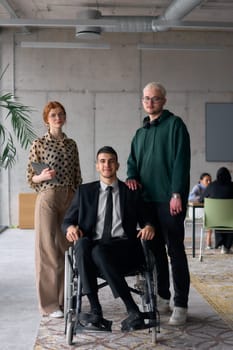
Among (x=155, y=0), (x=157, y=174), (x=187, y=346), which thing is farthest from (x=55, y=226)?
(x=155, y=0)

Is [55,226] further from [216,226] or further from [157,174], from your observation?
[216,226]

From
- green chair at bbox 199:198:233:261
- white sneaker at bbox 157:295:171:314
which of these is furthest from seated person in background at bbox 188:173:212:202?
white sneaker at bbox 157:295:171:314

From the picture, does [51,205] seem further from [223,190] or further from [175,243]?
[223,190]

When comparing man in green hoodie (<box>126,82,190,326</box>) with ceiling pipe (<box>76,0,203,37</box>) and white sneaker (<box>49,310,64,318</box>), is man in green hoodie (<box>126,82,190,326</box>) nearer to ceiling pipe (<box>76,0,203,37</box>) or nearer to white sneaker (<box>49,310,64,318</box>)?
white sneaker (<box>49,310,64,318</box>)

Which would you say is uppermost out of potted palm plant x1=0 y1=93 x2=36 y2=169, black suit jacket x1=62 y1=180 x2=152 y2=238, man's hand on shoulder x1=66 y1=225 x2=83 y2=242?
potted palm plant x1=0 y1=93 x2=36 y2=169

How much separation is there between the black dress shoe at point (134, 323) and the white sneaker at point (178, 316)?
2.09 ft

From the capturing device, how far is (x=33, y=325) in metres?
4.28

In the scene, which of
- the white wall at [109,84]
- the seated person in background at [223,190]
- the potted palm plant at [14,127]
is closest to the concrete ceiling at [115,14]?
the white wall at [109,84]

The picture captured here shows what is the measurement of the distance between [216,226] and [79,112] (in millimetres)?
5014

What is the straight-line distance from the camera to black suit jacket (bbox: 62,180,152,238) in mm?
4078

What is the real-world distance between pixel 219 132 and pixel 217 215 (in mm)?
4559

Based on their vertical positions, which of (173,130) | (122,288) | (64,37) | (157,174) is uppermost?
(64,37)

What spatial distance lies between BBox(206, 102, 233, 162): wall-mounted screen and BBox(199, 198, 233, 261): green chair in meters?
4.45

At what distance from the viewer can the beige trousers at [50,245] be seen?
4457 millimetres
